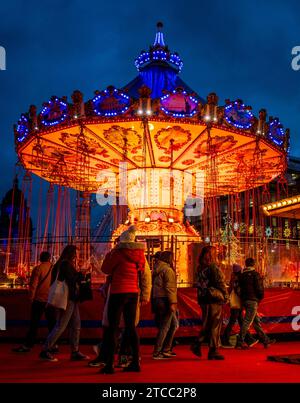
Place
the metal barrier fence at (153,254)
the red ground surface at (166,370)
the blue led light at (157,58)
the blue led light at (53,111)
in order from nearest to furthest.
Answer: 1. the red ground surface at (166,370)
2. the metal barrier fence at (153,254)
3. the blue led light at (53,111)
4. the blue led light at (157,58)

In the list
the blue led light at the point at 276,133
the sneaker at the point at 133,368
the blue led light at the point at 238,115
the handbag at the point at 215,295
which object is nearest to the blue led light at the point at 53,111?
the blue led light at the point at 238,115

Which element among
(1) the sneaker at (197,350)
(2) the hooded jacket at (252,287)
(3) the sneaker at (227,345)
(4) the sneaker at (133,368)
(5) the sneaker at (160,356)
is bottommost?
(3) the sneaker at (227,345)

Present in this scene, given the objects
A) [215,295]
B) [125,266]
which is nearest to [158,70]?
[215,295]

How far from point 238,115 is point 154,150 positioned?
327 cm

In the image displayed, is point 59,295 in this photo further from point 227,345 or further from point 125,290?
point 227,345

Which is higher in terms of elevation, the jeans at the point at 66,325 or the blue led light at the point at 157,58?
the blue led light at the point at 157,58

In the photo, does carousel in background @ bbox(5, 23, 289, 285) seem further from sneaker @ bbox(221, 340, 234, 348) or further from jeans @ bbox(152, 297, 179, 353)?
jeans @ bbox(152, 297, 179, 353)

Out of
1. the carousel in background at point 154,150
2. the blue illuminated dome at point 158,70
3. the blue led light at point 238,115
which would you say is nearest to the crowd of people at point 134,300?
the carousel in background at point 154,150

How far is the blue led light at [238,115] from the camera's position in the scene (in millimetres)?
13188

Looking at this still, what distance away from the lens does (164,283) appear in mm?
7055

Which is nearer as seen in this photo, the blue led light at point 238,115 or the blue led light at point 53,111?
the blue led light at point 53,111

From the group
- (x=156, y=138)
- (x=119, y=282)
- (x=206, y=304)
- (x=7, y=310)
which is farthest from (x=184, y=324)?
(x=156, y=138)

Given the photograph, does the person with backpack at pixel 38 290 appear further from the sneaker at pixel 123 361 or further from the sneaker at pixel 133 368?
the sneaker at pixel 133 368

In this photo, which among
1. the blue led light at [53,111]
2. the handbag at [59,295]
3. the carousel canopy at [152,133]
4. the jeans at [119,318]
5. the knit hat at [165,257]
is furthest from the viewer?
the blue led light at [53,111]
